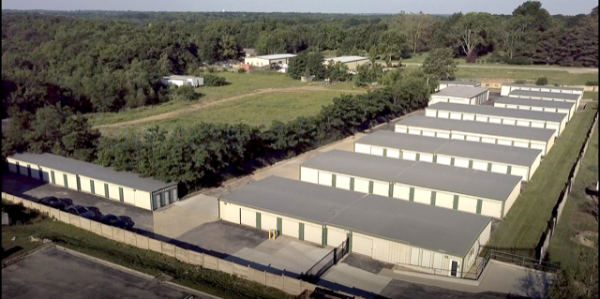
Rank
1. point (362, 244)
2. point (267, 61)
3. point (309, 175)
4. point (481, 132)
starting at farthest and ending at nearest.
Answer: point (267, 61)
point (481, 132)
point (309, 175)
point (362, 244)

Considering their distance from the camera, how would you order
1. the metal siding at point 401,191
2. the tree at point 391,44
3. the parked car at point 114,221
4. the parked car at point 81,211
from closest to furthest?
the parked car at point 114,221, the parked car at point 81,211, the metal siding at point 401,191, the tree at point 391,44

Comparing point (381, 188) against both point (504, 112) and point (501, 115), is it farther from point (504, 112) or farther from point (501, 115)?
point (504, 112)

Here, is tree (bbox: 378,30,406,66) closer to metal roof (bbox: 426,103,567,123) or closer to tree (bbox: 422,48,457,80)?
tree (bbox: 422,48,457,80)

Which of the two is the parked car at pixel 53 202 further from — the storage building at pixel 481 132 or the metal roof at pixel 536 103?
the metal roof at pixel 536 103

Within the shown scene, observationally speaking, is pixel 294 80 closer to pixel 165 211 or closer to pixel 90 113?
pixel 90 113

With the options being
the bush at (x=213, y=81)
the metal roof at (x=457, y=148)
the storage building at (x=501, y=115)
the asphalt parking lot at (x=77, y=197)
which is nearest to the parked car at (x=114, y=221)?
the asphalt parking lot at (x=77, y=197)

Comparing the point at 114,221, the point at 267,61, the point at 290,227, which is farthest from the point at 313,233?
the point at 267,61

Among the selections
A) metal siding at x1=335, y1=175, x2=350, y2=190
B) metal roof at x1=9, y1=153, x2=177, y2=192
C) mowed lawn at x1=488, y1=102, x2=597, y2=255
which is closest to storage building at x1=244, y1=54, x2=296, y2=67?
mowed lawn at x1=488, y1=102, x2=597, y2=255
